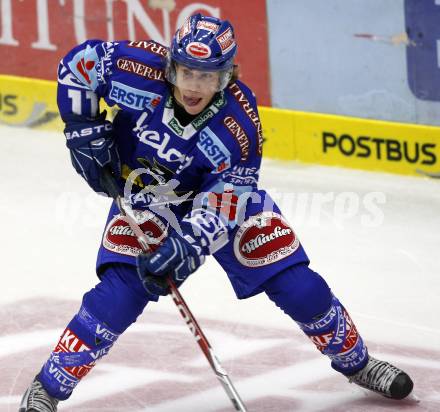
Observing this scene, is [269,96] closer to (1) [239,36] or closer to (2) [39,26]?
(1) [239,36]

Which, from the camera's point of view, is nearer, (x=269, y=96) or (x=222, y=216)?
(x=222, y=216)

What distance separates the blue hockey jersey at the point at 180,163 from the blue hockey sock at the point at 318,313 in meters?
0.05

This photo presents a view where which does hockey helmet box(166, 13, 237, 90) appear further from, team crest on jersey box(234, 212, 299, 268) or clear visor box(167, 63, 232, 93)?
team crest on jersey box(234, 212, 299, 268)

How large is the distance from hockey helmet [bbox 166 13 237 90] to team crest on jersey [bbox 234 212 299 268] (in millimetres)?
503

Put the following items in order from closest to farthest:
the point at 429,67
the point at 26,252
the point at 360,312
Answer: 1. the point at 360,312
2. the point at 26,252
3. the point at 429,67

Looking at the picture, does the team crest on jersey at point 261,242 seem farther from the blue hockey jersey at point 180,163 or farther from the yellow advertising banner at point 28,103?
the yellow advertising banner at point 28,103

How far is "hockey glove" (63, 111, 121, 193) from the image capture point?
15.0ft

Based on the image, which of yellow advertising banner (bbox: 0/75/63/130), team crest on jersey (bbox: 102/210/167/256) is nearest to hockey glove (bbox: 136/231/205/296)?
team crest on jersey (bbox: 102/210/167/256)

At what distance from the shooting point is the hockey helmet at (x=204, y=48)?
4.34 m

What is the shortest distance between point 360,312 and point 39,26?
3.92 meters

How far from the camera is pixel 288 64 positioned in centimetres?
788

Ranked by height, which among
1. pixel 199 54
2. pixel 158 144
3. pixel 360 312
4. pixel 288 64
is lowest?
pixel 360 312

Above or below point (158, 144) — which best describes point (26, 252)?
below

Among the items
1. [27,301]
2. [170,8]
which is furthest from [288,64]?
[27,301]
